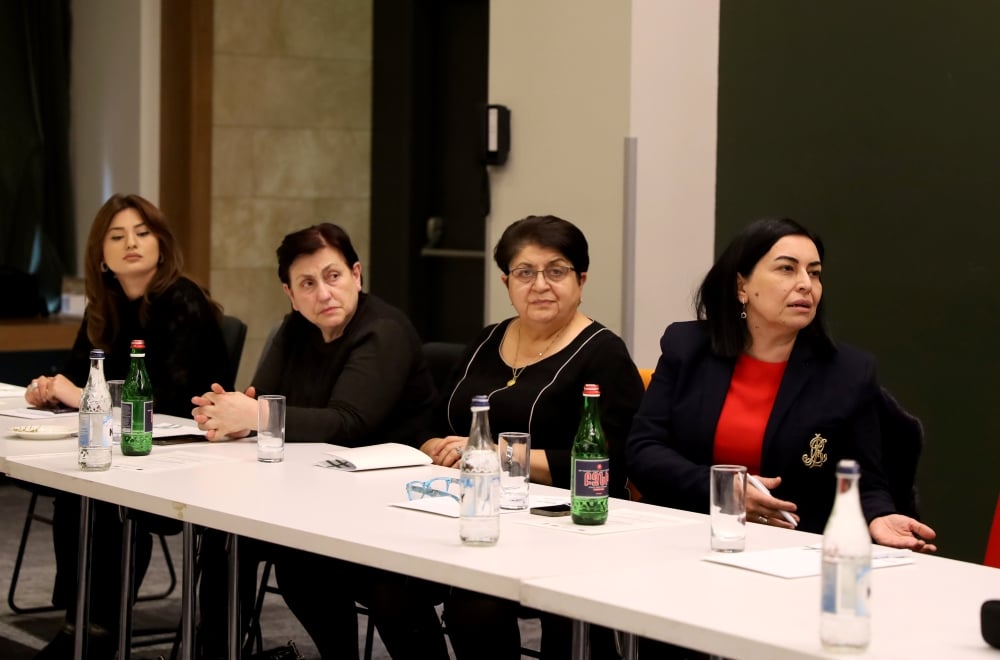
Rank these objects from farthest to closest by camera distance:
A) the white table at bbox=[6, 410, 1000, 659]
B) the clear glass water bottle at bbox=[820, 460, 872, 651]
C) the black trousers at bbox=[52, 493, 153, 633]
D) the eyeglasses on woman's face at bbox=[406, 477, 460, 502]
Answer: the black trousers at bbox=[52, 493, 153, 633]
the eyeglasses on woman's face at bbox=[406, 477, 460, 502]
the white table at bbox=[6, 410, 1000, 659]
the clear glass water bottle at bbox=[820, 460, 872, 651]

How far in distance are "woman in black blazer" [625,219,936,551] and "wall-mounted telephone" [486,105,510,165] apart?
80.6 inches

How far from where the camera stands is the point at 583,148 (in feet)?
16.2

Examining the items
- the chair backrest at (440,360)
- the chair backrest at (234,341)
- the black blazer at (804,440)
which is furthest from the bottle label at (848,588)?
the chair backrest at (234,341)

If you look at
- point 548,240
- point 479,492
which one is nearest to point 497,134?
point 548,240

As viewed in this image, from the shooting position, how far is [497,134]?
17.0 ft

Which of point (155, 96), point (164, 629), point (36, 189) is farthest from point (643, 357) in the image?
point (36, 189)

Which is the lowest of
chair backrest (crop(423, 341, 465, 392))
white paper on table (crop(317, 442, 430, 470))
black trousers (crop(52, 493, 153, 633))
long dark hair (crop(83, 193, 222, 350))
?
black trousers (crop(52, 493, 153, 633))

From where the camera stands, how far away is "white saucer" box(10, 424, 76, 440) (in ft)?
11.5

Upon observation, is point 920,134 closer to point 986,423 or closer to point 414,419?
point 986,423

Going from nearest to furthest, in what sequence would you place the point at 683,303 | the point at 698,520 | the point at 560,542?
the point at 560,542
the point at 698,520
the point at 683,303

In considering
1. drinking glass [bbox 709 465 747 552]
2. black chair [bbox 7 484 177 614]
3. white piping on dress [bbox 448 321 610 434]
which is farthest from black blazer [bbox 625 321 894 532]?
black chair [bbox 7 484 177 614]

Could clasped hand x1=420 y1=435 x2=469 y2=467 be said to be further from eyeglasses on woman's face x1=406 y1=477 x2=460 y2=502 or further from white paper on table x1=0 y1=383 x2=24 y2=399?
white paper on table x1=0 y1=383 x2=24 y2=399

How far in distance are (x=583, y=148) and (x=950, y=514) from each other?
5.63 feet

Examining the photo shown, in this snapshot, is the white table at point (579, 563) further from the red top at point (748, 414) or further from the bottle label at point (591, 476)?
the red top at point (748, 414)
